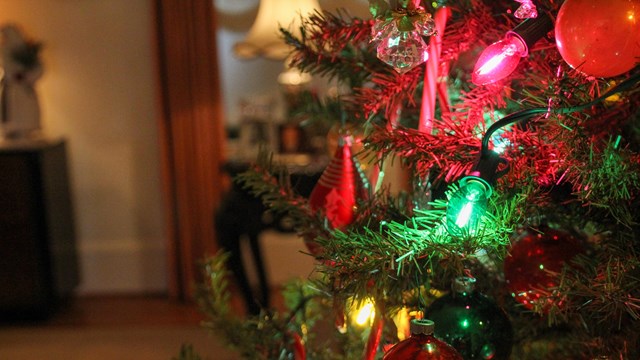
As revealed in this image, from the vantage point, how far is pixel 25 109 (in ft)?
9.43

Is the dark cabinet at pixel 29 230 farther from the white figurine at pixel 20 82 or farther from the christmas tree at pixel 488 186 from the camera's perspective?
the christmas tree at pixel 488 186

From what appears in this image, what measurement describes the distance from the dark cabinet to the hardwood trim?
48 centimetres

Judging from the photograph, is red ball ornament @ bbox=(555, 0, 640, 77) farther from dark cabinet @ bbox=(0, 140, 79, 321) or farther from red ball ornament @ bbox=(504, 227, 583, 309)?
dark cabinet @ bbox=(0, 140, 79, 321)

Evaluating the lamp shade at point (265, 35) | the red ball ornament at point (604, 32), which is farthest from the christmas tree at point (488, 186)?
the lamp shade at point (265, 35)

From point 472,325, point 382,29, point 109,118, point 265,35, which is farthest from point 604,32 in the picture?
point 109,118

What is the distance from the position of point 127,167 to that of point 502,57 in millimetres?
2733

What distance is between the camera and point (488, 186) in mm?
565

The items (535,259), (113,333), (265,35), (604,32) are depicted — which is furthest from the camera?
(113,333)

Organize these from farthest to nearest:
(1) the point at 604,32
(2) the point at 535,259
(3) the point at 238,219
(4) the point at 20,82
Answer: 1. (4) the point at 20,82
2. (3) the point at 238,219
3. (2) the point at 535,259
4. (1) the point at 604,32

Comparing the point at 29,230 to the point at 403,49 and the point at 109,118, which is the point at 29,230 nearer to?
the point at 109,118

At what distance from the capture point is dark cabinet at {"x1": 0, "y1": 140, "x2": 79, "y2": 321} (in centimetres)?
272

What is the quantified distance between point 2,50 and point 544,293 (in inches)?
112

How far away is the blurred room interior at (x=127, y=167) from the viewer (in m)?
2.78

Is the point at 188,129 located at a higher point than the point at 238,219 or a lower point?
higher
